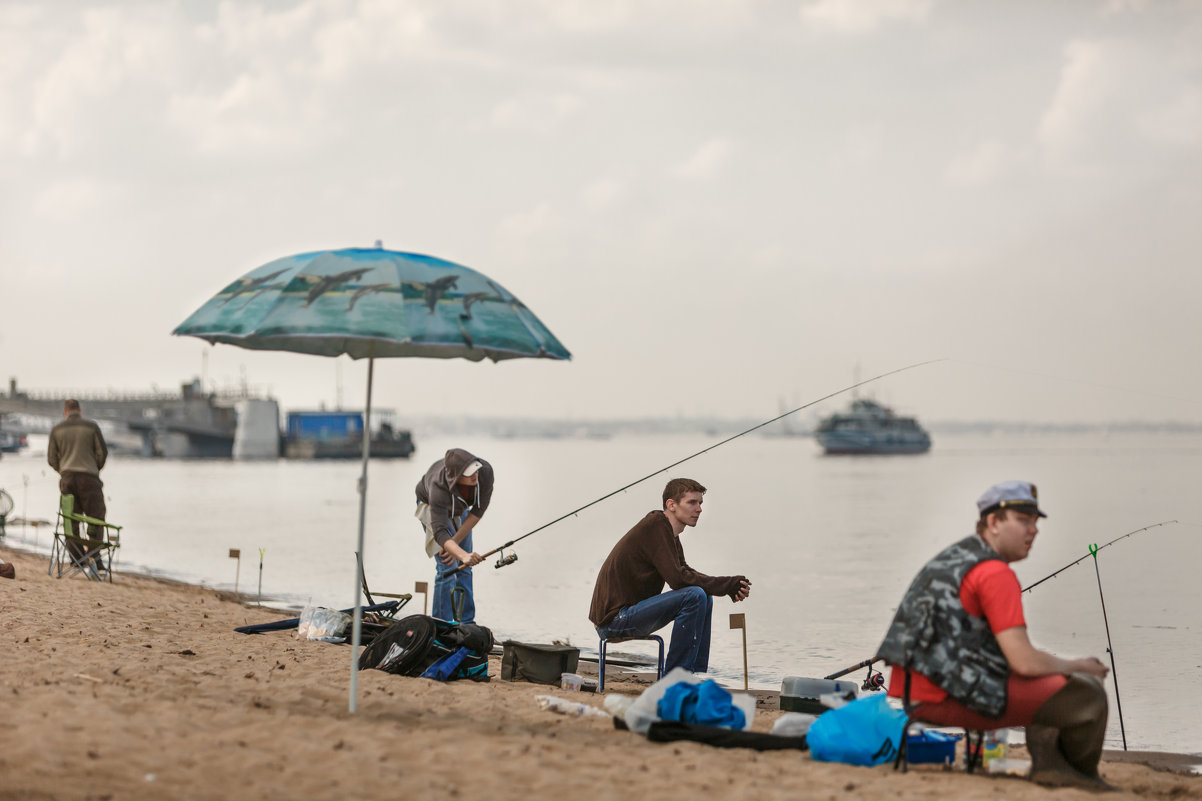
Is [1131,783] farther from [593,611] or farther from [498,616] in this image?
[498,616]

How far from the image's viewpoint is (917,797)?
4207mm

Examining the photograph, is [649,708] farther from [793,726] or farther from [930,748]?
[930,748]

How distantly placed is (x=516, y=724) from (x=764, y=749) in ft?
3.72

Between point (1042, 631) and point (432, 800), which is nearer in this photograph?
point (432, 800)

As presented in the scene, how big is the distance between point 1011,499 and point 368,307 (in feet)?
8.44

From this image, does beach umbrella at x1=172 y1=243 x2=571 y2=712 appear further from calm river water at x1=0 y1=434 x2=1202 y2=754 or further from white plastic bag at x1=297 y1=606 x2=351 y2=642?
calm river water at x1=0 y1=434 x2=1202 y2=754

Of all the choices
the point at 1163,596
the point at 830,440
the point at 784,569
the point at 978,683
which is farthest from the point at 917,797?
the point at 830,440

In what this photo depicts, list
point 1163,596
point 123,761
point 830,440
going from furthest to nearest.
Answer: point 830,440, point 1163,596, point 123,761

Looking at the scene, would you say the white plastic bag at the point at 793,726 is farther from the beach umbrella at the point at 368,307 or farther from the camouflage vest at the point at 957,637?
the beach umbrella at the point at 368,307

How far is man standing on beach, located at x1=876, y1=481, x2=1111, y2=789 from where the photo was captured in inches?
166

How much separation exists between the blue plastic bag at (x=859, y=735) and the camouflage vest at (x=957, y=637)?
1.46ft

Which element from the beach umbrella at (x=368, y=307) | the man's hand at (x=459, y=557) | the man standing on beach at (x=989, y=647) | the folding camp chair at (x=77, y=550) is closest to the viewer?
the man standing on beach at (x=989, y=647)

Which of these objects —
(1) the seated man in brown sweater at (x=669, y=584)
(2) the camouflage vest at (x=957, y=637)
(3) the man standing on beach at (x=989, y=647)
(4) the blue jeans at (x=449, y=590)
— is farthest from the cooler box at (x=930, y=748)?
(4) the blue jeans at (x=449, y=590)

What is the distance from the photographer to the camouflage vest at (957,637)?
428 centimetres
